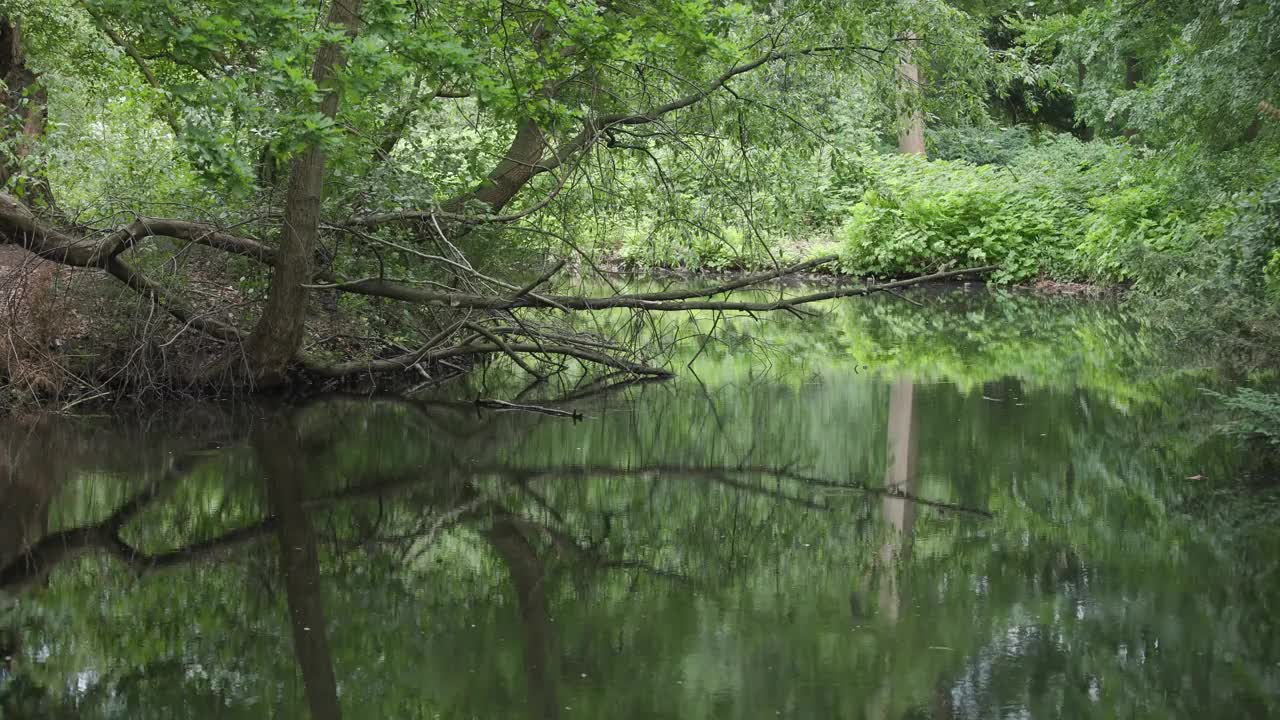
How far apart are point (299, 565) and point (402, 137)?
279 inches

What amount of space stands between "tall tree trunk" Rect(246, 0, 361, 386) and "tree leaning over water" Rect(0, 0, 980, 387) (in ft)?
0.06

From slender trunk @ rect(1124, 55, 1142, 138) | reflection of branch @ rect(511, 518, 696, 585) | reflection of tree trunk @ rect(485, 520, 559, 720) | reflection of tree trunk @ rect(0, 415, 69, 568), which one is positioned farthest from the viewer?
slender trunk @ rect(1124, 55, 1142, 138)

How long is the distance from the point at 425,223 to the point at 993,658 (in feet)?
26.0

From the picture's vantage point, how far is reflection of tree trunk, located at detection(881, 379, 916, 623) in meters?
5.59

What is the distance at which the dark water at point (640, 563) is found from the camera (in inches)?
176

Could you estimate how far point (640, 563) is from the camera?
6.05 meters

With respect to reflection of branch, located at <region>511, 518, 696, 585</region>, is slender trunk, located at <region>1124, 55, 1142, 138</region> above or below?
above

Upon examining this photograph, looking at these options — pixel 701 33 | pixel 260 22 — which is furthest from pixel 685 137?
pixel 260 22

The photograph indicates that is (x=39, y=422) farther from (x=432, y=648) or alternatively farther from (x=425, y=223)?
(x=432, y=648)

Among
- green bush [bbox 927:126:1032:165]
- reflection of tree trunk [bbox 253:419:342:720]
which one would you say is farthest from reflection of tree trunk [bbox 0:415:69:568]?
green bush [bbox 927:126:1032:165]

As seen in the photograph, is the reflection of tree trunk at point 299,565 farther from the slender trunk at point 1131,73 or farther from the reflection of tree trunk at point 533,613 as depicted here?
the slender trunk at point 1131,73

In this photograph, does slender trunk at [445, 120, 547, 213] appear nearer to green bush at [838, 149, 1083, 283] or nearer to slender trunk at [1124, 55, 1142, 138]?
green bush at [838, 149, 1083, 283]

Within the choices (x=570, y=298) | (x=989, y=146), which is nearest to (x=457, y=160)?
(x=570, y=298)

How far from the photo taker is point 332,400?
11547mm
